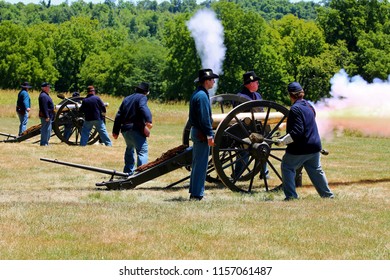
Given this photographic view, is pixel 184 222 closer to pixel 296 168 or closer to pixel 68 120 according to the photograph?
pixel 296 168

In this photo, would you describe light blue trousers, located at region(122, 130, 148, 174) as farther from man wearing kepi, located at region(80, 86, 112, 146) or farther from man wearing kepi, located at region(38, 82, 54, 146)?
man wearing kepi, located at region(38, 82, 54, 146)

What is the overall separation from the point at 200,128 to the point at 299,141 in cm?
125

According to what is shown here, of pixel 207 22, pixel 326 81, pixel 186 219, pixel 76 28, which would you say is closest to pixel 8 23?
pixel 76 28

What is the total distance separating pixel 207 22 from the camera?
929 inches

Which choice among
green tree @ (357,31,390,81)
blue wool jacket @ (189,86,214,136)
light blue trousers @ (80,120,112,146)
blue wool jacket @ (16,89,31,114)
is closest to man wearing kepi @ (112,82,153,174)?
blue wool jacket @ (189,86,214,136)

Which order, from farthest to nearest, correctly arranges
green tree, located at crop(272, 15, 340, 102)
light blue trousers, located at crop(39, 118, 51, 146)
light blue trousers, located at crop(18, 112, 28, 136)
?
green tree, located at crop(272, 15, 340, 102)
light blue trousers, located at crop(18, 112, 28, 136)
light blue trousers, located at crop(39, 118, 51, 146)

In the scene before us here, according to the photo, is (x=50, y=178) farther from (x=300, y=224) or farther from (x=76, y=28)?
(x=76, y=28)

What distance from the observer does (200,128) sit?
9.53 meters

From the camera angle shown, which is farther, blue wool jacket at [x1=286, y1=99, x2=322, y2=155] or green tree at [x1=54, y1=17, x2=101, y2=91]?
green tree at [x1=54, y1=17, x2=101, y2=91]

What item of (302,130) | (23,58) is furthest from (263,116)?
(23,58)

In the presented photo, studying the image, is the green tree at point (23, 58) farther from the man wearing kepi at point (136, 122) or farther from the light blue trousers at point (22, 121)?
the man wearing kepi at point (136, 122)

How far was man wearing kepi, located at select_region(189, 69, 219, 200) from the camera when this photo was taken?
9.41m

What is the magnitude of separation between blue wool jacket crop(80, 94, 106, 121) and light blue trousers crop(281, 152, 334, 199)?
30.3ft
